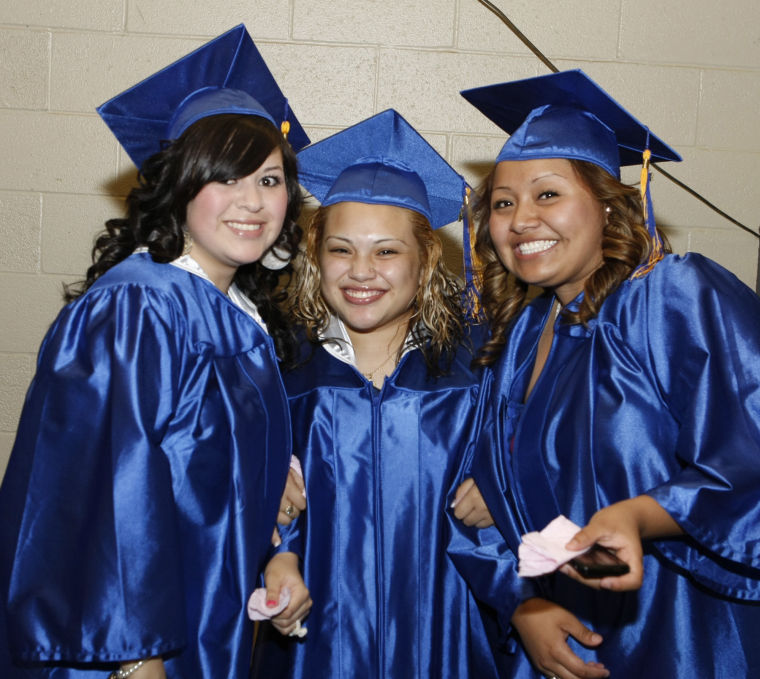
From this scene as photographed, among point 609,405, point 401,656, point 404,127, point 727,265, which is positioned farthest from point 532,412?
point 727,265

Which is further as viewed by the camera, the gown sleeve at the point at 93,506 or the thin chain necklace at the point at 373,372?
the thin chain necklace at the point at 373,372

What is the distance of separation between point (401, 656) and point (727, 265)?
177cm

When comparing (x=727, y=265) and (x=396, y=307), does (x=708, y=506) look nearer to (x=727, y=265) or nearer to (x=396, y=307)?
(x=396, y=307)

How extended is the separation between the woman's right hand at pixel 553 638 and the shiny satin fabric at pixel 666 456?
4 centimetres

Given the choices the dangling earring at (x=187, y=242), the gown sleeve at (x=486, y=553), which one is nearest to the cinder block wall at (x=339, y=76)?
the dangling earring at (x=187, y=242)

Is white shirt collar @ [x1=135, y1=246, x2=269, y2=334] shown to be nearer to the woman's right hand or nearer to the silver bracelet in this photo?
the silver bracelet

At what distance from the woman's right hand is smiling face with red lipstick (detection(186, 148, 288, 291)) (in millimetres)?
970

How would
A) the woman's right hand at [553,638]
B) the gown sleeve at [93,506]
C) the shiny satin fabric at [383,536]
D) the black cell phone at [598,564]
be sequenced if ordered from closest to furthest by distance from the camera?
1. the black cell phone at [598,564]
2. the gown sleeve at [93,506]
3. the woman's right hand at [553,638]
4. the shiny satin fabric at [383,536]

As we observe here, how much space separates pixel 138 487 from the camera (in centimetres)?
140

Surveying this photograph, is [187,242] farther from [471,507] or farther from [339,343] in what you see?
[471,507]

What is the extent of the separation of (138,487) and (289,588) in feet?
1.47

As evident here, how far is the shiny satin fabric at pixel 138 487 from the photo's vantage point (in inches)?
53.2

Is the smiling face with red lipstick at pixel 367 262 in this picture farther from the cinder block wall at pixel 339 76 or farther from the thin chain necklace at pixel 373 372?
the cinder block wall at pixel 339 76

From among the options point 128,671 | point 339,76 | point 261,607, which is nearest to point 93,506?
point 128,671
